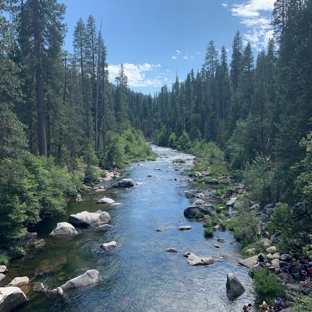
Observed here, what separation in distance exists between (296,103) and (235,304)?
12.9 meters

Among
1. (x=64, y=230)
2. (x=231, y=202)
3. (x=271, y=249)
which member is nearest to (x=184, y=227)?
(x=271, y=249)

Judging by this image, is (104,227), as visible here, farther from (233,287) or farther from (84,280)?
(233,287)

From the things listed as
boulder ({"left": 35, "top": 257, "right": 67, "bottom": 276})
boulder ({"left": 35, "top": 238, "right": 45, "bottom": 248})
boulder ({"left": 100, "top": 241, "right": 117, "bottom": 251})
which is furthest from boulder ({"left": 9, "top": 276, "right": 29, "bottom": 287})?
boulder ({"left": 100, "top": 241, "right": 117, "bottom": 251})

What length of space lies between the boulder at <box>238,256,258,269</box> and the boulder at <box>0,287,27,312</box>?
928 centimetres

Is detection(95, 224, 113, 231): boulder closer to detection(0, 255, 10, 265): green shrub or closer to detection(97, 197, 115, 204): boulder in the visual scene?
detection(97, 197, 115, 204): boulder

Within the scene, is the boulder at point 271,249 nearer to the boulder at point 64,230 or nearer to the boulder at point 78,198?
the boulder at point 64,230

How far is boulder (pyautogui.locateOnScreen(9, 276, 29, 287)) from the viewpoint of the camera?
11.7 m

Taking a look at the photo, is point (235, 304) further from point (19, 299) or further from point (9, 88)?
point (9, 88)

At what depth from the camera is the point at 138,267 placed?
44.5 feet

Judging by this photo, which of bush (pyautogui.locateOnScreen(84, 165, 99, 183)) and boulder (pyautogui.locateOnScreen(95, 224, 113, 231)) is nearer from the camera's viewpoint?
boulder (pyautogui.locateOnScreen(95, 224, 113, 231))

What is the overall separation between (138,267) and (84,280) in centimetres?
261

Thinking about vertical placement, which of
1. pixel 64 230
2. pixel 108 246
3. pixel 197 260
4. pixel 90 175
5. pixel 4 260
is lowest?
pixel 197 260

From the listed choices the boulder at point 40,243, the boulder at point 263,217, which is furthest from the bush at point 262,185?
the boulder at point 40,243

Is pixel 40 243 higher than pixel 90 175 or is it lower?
lower
